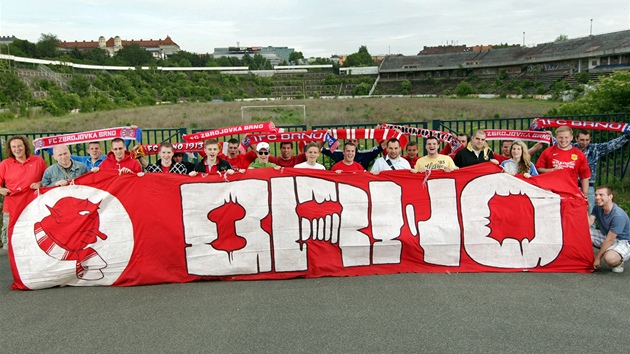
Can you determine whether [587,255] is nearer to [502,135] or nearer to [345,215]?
[502,135]

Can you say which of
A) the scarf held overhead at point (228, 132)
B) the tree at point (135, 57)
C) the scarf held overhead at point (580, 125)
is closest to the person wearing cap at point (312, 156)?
the scarf held overhead at point (228, 132)

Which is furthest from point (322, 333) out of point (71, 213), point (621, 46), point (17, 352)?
point (621, 46)

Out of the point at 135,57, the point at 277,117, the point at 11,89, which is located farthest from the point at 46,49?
the point at 277,117

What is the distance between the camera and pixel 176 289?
19.3ft

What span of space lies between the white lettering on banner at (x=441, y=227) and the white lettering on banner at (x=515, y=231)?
0.14 m

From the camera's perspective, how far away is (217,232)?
246 inches

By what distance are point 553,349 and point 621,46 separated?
77.1 m

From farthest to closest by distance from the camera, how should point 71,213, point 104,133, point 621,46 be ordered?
point 621,46, point 104,133, point 71,213

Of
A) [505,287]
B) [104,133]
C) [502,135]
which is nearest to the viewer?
[505,287]

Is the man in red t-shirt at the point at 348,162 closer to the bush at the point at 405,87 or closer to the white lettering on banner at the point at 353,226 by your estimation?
the white lettering on banner at the point at 353,226

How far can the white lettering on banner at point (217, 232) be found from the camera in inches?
243

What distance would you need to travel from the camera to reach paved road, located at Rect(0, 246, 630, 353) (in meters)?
4.43

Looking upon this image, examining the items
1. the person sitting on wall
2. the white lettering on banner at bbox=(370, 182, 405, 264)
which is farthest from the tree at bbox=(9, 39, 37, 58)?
the person sitting on wall

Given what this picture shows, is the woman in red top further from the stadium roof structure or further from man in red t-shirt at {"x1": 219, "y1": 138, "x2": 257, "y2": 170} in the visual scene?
the stadium roof structure
